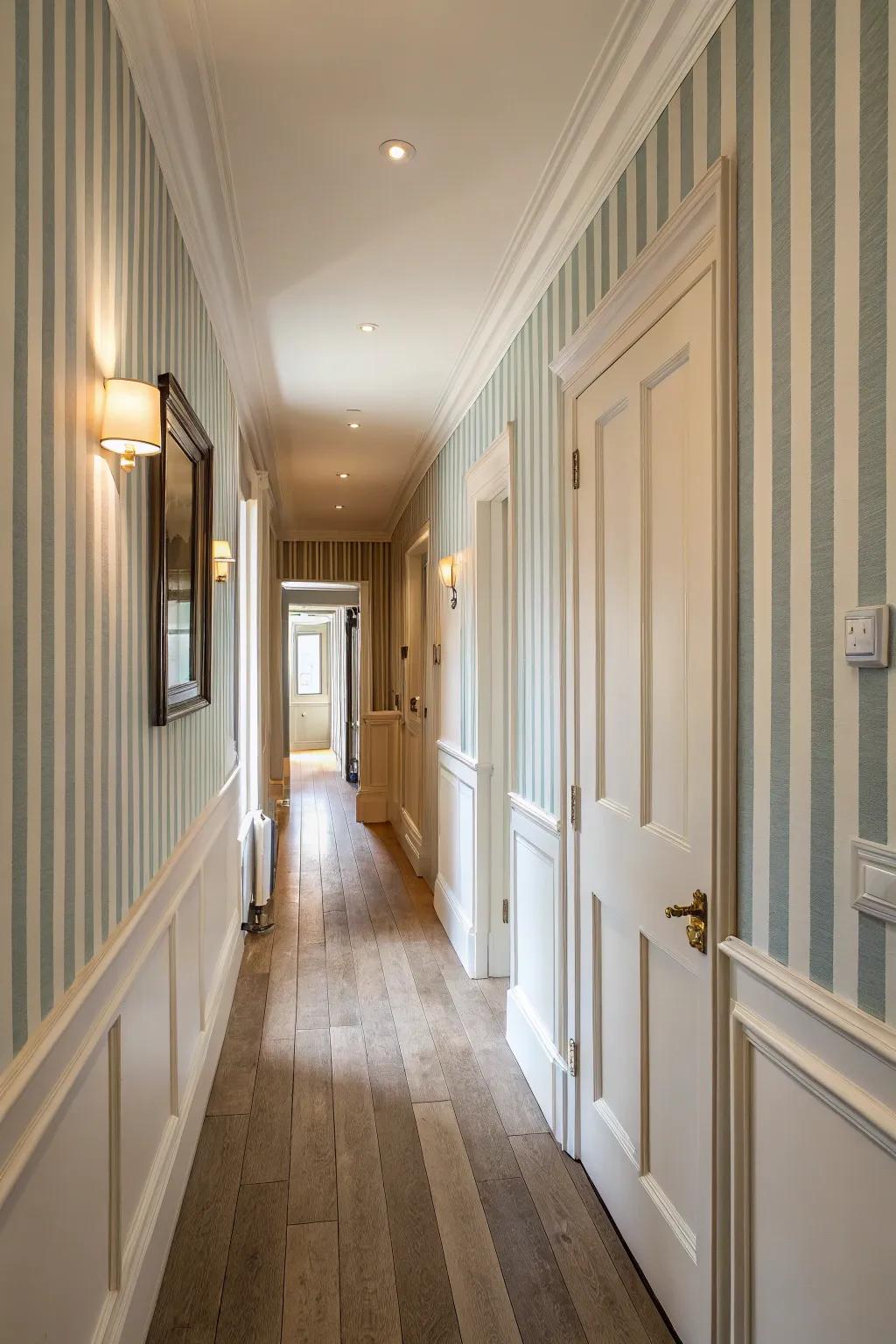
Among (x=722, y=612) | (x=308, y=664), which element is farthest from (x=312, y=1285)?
(x=308, y=664)

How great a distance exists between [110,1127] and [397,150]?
2.32 metres

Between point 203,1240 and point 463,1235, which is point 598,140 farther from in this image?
point 203,1240

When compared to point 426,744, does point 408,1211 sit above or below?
below

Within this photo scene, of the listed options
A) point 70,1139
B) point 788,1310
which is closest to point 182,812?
point 70,1139

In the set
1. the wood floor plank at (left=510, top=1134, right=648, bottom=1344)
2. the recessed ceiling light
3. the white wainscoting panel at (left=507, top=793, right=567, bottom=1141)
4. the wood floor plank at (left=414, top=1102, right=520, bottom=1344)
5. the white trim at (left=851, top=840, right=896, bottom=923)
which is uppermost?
the recessed ceiling light

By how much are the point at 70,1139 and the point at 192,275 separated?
2315mm

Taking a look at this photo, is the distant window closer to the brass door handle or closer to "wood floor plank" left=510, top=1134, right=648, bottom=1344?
"wood floor plank" left=510, top=1134, right=648, bottom=1344

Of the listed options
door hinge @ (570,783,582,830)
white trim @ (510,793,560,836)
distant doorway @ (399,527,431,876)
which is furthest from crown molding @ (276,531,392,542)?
door hinge @ (570,783,582,830)

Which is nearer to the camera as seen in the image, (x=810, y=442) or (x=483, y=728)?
(x=810, y=442)

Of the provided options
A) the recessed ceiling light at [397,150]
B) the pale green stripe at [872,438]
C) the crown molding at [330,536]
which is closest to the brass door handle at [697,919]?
the pale green stripe at [872,438]

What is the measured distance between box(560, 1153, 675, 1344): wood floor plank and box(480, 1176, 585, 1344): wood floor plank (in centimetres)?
14

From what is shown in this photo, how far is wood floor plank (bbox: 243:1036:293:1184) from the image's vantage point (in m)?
2.31

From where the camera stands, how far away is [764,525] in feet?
4.51

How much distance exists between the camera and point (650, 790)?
185 centimetres
